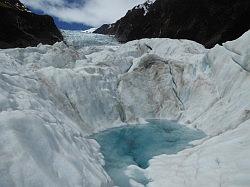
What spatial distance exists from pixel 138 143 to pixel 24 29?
152 ft

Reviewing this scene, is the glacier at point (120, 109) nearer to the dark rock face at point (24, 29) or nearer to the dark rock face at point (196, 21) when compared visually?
the dark rock face at point (24, 29)

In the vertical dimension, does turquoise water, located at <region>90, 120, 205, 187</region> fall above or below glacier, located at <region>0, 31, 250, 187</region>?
below

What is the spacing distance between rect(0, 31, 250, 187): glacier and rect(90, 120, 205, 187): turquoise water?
0.47m

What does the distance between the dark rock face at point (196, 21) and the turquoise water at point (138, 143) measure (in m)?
42.4

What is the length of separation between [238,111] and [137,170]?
6633mm

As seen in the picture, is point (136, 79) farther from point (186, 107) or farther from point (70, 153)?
point (70, 153)

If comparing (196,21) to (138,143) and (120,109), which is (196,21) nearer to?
(120,109)

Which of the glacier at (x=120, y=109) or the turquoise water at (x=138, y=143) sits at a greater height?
the glacier at (x=120, y=109)

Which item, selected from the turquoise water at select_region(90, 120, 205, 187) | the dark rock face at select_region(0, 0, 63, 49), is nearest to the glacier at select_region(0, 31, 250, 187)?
the turquoise water at select_region(90, 120, 205, 187)

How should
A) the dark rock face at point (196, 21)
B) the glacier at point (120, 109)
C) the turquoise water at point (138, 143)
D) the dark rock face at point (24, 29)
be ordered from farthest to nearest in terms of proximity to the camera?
the dark rock face at point (196, 21)
the dark rock face at point (24, 29)
the turquoise water at point (138, 143)
the glacier at point (120, 109)

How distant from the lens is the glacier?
33.8ft

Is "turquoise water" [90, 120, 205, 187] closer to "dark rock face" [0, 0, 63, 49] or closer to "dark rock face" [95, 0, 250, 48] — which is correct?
"dark rock face" [0, 0, 63, 49]

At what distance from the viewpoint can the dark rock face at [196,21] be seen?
63.2 metres

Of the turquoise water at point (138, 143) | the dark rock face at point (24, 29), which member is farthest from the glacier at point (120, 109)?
the dark rock face at point (24, 29)
